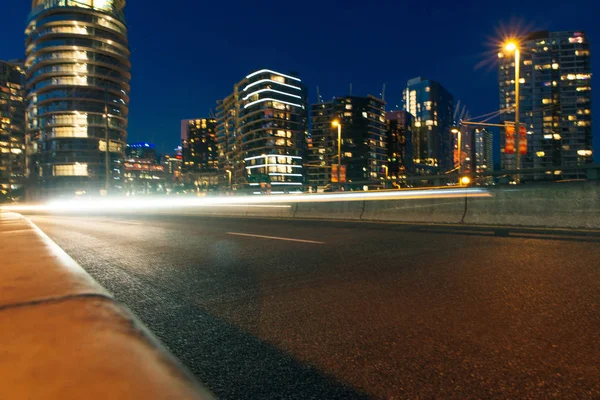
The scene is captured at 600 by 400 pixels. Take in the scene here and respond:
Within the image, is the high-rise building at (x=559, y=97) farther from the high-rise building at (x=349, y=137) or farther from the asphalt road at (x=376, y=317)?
the asphalt road at (x=376, y=317)

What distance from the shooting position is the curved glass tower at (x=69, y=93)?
8850cm

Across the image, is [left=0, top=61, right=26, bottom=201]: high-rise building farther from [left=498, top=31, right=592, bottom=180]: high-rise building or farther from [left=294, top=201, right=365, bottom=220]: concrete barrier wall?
[left=498, top=31, right=592, bottom=180]: high-rise building

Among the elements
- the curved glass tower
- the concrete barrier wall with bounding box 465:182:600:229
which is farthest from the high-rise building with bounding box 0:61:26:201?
the concrete barrier wall with bounding box 465:182:600:229

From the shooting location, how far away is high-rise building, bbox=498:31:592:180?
495 feet

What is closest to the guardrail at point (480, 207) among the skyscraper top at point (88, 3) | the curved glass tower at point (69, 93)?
the curved glass tower at point (69, 93)

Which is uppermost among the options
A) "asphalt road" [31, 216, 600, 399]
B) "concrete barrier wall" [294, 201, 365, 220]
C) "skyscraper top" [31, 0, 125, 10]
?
"skyscraper top" [31, 0, 125, 10]

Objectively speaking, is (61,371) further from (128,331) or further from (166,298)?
(166,298)

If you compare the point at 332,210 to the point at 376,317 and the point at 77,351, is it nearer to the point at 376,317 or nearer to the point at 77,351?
the point at 376,317

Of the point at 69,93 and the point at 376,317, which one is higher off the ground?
the point at 69,93

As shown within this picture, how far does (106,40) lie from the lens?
9312 cm

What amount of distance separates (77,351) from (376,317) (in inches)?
96.2

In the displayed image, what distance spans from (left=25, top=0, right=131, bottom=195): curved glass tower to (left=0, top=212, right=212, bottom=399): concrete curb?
94.0m

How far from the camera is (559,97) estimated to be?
152750mm

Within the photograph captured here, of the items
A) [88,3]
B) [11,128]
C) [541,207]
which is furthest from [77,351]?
[11,128]
